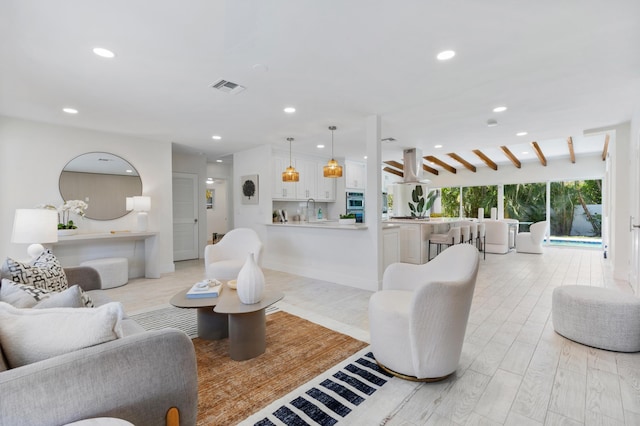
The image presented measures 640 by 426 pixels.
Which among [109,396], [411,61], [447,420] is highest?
[411,61]

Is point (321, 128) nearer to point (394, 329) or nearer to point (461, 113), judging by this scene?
point (461, 113)

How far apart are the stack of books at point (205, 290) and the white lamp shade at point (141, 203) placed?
303cm

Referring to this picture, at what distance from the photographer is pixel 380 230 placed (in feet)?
13.9

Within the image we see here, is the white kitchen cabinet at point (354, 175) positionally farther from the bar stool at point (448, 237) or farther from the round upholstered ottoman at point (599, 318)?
the round upholstered ottoman at point (599, 318)

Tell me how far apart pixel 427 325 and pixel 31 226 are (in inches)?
133

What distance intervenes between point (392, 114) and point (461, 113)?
0.98 m

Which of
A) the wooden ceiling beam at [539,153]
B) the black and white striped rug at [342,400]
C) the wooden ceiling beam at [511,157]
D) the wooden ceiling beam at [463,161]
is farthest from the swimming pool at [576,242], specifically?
the black and white striped rug at [342,400]

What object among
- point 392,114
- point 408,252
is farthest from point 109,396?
point 408,252

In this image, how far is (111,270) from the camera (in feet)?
14.7

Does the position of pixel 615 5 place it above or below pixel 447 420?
above

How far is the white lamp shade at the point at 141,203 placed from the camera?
4941mm

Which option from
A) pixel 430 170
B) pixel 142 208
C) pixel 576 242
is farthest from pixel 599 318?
pixel 430 170

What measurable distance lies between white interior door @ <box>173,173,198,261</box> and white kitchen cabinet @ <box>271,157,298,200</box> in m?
2.27

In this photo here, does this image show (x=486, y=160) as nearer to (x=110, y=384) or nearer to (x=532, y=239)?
(x=532, y=239)
